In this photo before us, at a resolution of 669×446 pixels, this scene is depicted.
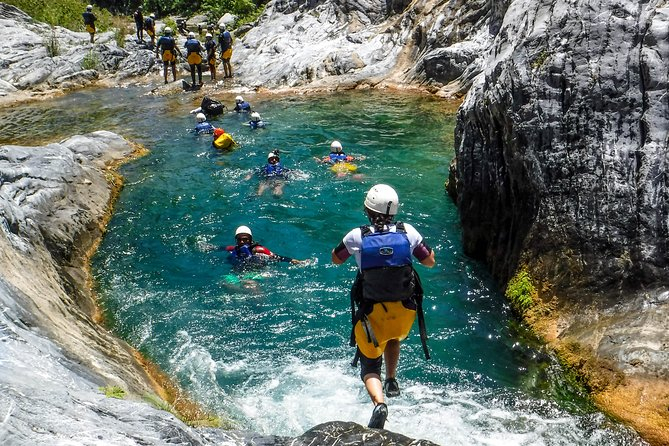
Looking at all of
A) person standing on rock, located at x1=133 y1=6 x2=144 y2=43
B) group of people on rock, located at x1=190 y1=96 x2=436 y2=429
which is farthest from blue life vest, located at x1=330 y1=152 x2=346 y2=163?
person standing on rock, located at x1=133 y1=6 x2=144 y2=43

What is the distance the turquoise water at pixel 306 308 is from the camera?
21.8 ft

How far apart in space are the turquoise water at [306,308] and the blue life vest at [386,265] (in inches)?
83.2

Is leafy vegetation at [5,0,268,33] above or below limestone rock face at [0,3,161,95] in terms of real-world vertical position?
above

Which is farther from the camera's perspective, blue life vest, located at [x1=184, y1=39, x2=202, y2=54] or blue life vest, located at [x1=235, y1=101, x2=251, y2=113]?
blue life vest, located at [x1=184, y1=39, x2=202, y2=54]

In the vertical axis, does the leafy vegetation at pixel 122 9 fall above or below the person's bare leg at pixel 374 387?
above

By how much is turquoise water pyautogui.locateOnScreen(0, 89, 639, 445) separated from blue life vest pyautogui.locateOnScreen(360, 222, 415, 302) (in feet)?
6.93

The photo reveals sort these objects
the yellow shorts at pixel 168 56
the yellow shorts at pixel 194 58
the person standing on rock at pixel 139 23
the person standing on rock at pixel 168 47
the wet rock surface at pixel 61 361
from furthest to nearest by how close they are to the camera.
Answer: the person standing on rock at pixel 139 23 < the yellow shorts at pixel 168 56 < the person standing on rock at pixel 168 47 < the yellow shorts at pixel 194 58 < the wet rock surface at pixel 61 361

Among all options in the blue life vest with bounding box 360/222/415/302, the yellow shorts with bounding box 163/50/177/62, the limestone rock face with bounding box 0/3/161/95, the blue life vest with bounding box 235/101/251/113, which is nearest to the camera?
the blue life vest with bounding box 360/222/415/302

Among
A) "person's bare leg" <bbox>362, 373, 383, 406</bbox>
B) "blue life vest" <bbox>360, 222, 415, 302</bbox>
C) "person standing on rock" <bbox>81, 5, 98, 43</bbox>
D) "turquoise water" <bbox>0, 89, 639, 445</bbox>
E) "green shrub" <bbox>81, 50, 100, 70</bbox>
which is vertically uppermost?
"person standing on rock" <bbox>81, 5, 98, 43</bbox>

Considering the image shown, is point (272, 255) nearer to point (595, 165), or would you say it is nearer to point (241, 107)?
point (595, 165)

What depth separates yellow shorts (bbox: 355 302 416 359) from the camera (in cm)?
530

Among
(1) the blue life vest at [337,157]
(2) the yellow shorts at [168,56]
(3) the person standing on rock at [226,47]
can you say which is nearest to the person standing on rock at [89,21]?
(2) the yellow shorts at [168,56]

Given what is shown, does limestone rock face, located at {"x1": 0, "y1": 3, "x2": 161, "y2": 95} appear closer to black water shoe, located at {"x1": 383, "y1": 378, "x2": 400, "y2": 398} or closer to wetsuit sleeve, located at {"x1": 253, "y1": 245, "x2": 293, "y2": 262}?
wetsuit sleeve, located at {"x1": 253, "y1": 245, "x2": 293, "y2": 262}

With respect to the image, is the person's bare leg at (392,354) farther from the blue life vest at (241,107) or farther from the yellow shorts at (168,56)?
the yellow shorts at (168,56)
